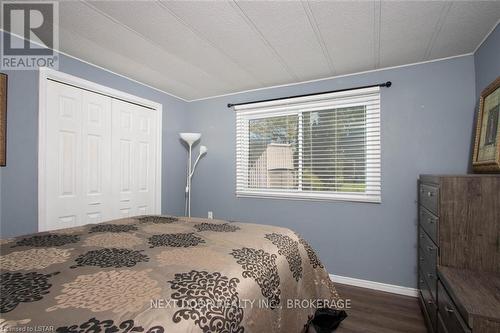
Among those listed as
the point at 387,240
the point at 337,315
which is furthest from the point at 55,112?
the point at 387,240

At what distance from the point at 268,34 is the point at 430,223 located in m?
1.86

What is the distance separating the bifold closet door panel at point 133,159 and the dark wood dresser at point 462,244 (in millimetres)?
2989

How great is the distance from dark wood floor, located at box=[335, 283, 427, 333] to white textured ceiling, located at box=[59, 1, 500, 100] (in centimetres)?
226

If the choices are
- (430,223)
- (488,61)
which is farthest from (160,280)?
(488,61)

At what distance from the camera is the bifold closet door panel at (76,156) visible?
2199 mm

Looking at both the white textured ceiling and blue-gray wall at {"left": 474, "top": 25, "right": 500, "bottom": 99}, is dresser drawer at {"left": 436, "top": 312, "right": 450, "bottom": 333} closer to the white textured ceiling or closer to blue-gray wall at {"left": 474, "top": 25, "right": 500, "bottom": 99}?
blue-gray wall at {"left": 474, "top": 25, "right": 500, "bottom": 99}

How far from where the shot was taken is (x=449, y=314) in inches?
49.6

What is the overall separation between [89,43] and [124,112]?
2.95ft

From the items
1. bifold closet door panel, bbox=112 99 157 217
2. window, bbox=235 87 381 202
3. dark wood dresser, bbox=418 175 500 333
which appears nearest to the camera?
dark wood dresser, bbox=418 175 500 333

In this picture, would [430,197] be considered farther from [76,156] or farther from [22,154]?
[22,154]

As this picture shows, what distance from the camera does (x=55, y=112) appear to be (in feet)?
7.28

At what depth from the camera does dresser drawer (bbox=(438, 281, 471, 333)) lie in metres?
1.09

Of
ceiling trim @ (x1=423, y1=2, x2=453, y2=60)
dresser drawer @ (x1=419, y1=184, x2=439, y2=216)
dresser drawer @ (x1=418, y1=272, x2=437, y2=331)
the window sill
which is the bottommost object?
dresser drawer @ (x1=418, y1=272, x2=437, y2=331)

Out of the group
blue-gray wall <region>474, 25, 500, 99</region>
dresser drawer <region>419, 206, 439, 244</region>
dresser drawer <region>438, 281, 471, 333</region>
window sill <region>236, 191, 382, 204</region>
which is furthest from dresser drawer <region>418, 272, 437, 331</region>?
blue-gray wall <region>474, 25, 500, 99</region>
